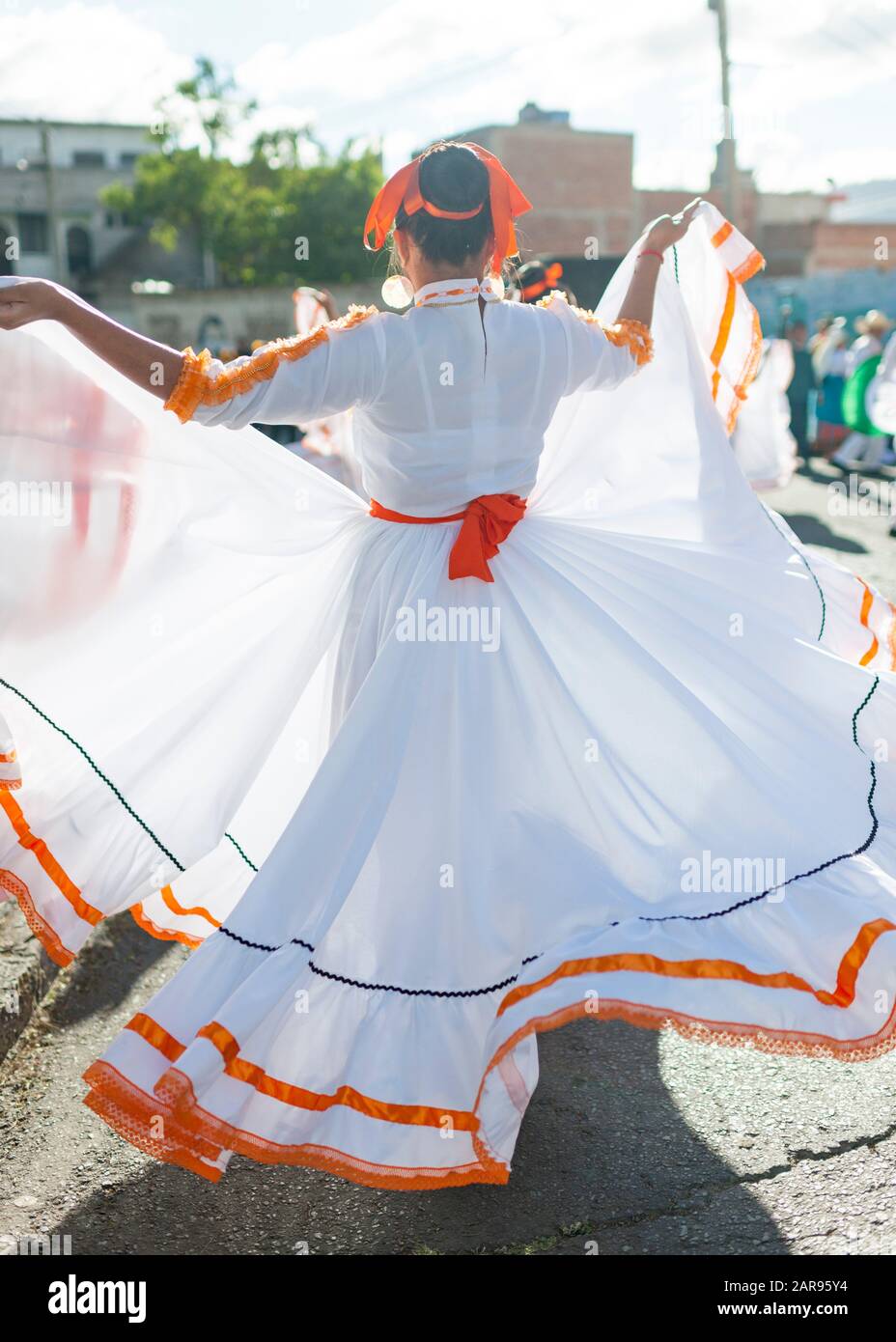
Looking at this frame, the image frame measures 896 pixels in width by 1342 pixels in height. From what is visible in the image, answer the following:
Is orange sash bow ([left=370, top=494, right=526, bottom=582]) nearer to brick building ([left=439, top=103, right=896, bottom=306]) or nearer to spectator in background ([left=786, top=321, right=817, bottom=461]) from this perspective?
spectator in background ([left=786, top=321, right=817, bottom=461])

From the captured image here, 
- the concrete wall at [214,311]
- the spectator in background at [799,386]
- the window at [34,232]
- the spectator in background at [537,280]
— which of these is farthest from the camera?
the window at [34,232]

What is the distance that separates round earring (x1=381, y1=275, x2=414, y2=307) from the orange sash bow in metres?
0.47

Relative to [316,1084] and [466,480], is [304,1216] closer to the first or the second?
[316,1084]

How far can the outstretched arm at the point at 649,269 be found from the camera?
3.37 meters

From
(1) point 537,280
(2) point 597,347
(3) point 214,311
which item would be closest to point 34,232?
(3) point 214,311

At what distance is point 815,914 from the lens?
8.36 ft

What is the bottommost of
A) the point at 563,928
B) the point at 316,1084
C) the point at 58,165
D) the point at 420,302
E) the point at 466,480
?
the point at 316,1084

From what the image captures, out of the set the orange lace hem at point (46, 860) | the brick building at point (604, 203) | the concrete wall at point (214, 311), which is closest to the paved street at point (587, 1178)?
the orange lace hem at point (46, 860)

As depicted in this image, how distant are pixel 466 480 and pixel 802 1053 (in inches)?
54.1

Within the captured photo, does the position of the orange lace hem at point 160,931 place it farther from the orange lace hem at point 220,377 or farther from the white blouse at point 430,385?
the orange lace hem at point 220,377

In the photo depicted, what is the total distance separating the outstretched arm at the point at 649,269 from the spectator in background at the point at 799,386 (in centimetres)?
1388

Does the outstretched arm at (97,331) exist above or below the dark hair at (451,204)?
below
